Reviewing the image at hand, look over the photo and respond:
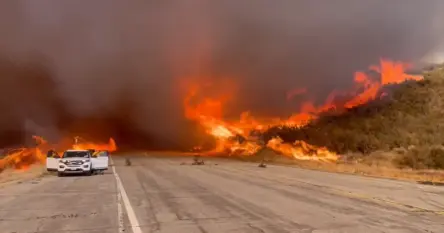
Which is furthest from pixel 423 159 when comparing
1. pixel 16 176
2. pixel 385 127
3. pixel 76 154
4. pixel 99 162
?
pixel 16 176

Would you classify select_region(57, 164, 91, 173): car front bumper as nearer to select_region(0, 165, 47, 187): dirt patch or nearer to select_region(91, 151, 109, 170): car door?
select_region(91, 151, 109, 170): car door

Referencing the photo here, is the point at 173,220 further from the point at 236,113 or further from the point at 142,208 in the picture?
the point at 236,113

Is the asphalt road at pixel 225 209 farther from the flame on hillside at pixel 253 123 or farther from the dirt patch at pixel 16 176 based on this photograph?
the flame on hillside at pixel 253 123

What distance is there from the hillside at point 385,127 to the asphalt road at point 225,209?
102 feet

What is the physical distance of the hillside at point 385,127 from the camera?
163 feet

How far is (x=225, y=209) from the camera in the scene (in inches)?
465

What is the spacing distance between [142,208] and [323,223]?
5.13 m

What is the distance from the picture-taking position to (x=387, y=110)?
60062 mm

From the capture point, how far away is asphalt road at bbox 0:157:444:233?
9266 mm

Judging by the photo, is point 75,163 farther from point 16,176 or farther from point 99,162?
point 16,176

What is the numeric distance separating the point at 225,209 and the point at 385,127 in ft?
157

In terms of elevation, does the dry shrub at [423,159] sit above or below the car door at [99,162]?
above

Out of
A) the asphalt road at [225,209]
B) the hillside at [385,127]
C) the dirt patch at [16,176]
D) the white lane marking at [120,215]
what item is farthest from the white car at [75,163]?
the hillside at [385,127]

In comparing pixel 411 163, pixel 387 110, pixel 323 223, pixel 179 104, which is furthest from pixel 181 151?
pixel 323 223
